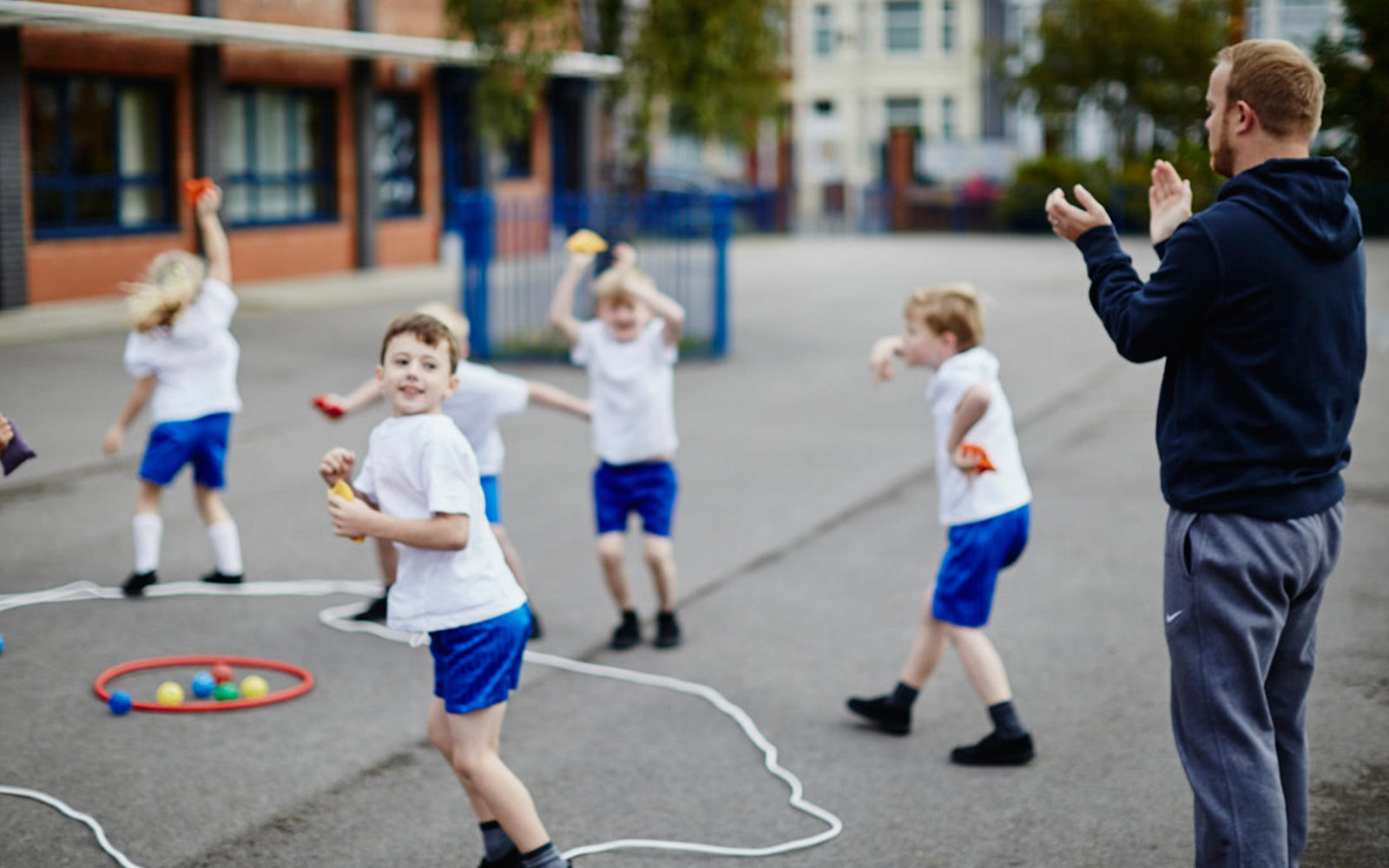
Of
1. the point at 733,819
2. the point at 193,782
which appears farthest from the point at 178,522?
the point at 733,819

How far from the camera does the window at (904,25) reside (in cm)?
5381

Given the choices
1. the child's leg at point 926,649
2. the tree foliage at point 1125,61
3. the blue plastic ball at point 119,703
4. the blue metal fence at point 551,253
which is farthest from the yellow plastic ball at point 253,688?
the tree foliage at point 1125,61

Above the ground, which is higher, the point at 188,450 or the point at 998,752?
the point at 188,450

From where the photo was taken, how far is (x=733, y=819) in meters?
4.59

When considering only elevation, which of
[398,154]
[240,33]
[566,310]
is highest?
[240,33]

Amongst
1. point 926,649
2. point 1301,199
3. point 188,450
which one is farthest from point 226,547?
point 1301,199

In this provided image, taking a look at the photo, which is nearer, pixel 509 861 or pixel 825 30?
pixel 509 861

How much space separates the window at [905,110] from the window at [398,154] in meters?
30.5

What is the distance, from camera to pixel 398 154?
88.0ft

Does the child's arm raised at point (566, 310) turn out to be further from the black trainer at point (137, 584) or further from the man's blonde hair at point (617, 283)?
the black trainer at point (137, 584)

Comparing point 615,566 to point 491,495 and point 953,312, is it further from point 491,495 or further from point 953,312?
point 953,312

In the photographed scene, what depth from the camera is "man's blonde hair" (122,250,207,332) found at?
6793 mm

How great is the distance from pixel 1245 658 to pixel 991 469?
5.38 ft

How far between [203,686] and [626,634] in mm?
1636
